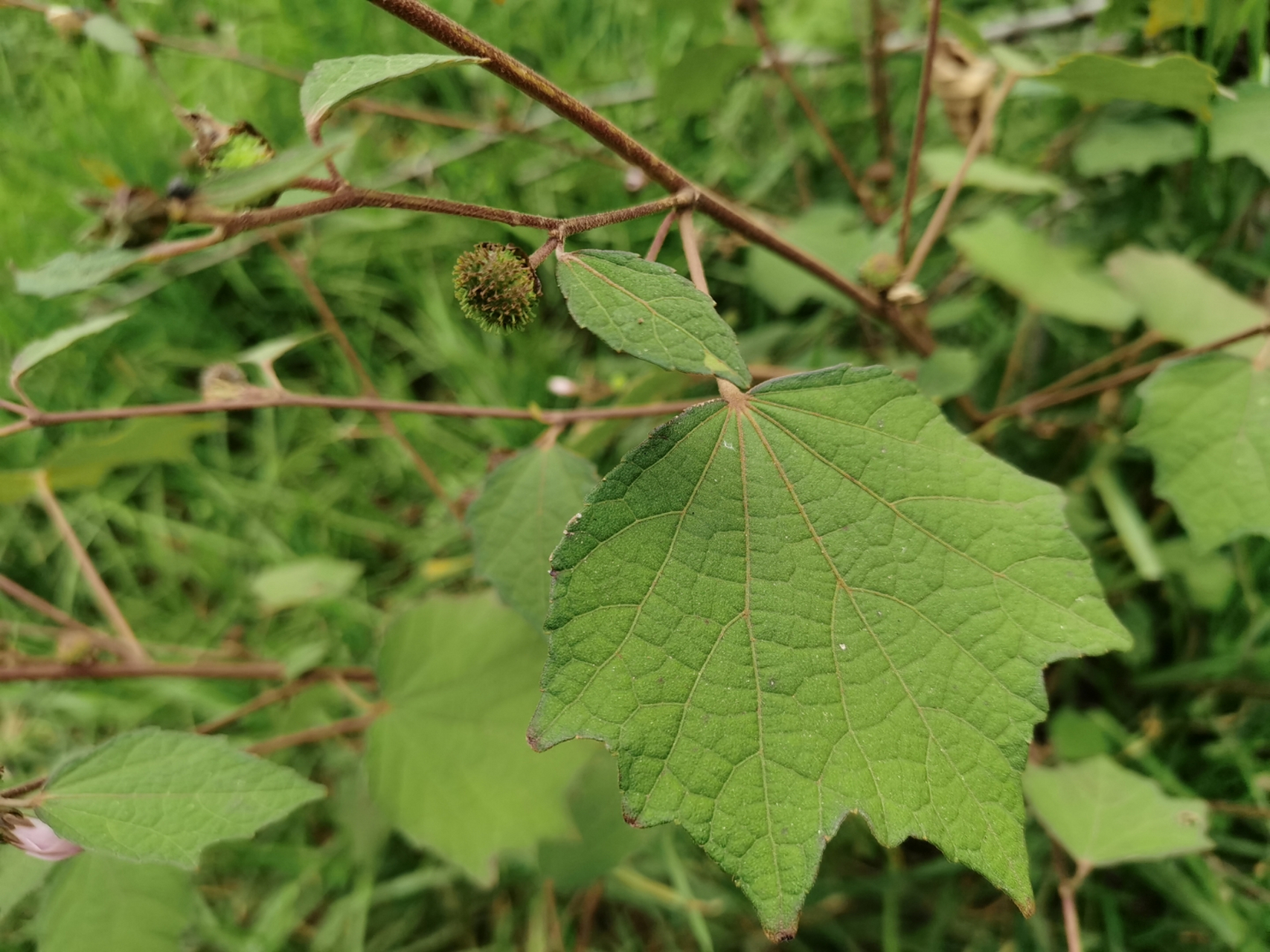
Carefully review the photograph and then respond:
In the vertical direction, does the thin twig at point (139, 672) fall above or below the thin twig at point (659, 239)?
below

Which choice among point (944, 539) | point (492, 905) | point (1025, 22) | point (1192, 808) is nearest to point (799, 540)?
point (944, 539)

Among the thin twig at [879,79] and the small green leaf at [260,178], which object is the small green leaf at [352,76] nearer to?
the small green leaf at [260,178]

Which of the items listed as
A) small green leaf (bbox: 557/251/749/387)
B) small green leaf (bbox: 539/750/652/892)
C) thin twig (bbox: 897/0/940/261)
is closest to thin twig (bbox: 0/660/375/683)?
small green leaf (bbox: 539/750/652/892)

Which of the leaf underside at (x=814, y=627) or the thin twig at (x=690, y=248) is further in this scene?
the thin twig at (x=690, y=248)

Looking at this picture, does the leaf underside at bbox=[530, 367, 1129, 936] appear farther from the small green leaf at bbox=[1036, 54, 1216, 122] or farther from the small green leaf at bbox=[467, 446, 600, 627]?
the small green leaf at bbox=[1036, 54, 1216, 122]

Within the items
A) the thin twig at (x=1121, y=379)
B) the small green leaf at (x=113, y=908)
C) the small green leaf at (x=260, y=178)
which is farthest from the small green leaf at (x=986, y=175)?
the small green leaf at (x=113, y=908)

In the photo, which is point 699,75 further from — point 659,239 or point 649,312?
point 649,312
